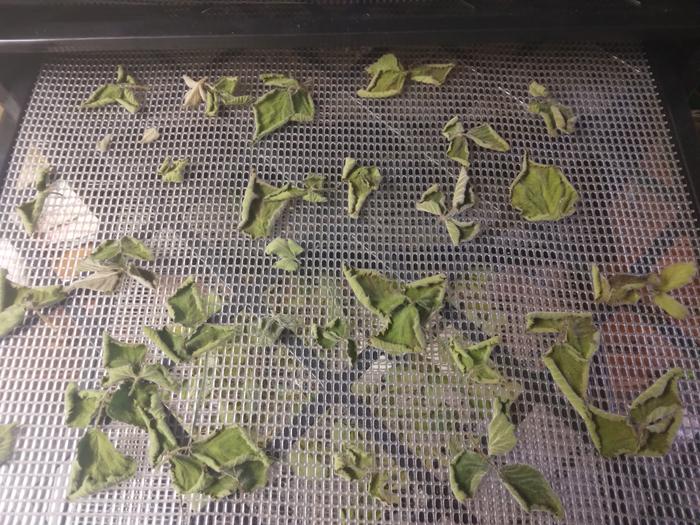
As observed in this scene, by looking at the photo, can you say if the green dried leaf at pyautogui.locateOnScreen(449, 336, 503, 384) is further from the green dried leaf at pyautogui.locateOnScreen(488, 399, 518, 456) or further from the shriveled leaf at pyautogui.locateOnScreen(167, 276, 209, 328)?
the shriveled leaf at pyautogui.locateOnScreen(167, 276, 209, 328)

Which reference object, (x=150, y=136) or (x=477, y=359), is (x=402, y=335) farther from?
(x=150, y=136)

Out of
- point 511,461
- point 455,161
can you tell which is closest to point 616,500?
point 511,461

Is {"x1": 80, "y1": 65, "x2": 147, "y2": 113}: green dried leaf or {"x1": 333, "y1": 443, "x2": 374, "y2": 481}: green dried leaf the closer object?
{"x1": 333, "y1": 443, "x2": 374, "y2": 481}: green dried leaf

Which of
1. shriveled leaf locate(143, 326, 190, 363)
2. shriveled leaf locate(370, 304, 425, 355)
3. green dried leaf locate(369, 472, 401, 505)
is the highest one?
shriveled leaf locate(370, 304, 425, 355)

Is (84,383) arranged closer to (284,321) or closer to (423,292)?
(284,321)

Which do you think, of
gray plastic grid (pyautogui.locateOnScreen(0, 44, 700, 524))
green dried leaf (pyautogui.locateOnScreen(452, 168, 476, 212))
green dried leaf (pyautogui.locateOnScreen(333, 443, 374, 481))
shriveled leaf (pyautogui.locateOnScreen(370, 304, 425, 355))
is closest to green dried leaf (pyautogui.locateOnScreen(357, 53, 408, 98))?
gray plastic grid (pyautogui.locateOnScreen(0, 44, 700, 524))

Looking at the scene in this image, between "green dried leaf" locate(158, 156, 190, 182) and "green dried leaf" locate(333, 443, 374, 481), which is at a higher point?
"green dried leaf" locate(158, 156, 190, 182)
